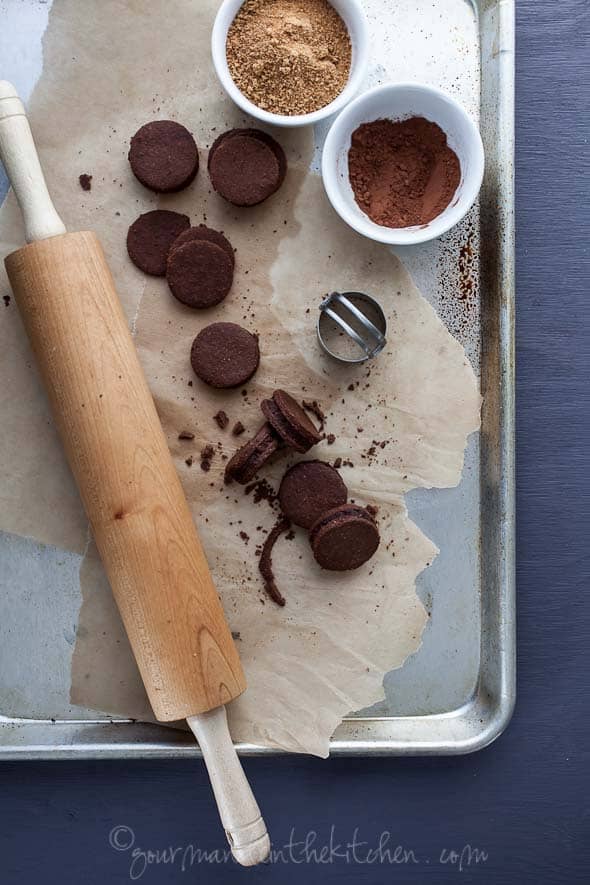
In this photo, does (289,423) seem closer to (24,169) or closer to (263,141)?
(263,141)

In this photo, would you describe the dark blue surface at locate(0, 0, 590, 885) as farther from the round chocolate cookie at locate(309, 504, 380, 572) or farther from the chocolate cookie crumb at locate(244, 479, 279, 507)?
the chocolate cookie crumb at locate(244, 479, 279, 507)

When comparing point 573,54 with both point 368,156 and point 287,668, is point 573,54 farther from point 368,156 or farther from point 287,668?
point 287,668

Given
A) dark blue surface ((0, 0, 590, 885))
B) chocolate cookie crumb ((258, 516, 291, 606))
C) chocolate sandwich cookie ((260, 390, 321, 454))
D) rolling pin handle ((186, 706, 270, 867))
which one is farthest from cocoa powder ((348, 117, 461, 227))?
rolling pin handle ((186, 706, 270, 867))

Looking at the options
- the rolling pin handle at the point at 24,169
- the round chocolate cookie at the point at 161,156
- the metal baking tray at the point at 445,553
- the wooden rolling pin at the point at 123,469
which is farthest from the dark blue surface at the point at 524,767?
the rolling pin handle at the point at 24,169

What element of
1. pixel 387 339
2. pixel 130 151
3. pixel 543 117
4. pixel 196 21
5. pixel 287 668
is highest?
pixel 196 21

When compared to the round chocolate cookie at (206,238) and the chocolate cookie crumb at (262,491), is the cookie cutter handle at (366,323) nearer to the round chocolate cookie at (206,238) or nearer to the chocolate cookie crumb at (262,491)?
the round chocolate cookie at (206,238)

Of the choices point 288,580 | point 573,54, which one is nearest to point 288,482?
point 288,580

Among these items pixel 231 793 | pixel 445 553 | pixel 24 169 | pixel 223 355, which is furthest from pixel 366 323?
pixel 231 793
